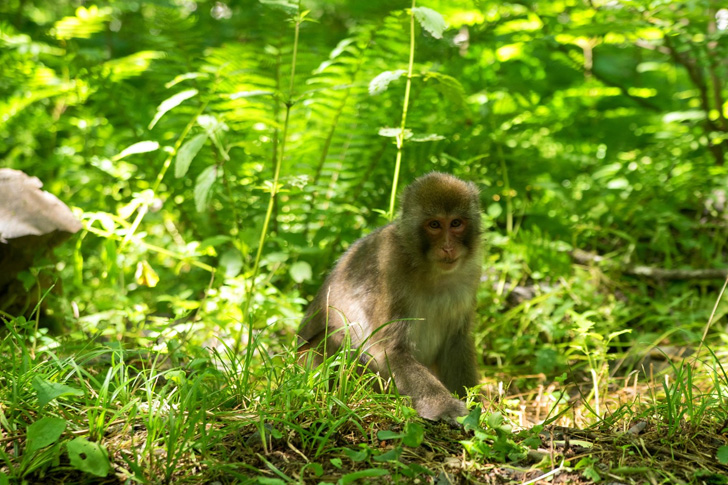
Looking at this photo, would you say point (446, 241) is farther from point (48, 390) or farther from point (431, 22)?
point (48, 390)

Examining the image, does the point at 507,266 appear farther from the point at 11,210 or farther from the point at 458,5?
the point at 11,210

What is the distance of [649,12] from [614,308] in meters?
2.89

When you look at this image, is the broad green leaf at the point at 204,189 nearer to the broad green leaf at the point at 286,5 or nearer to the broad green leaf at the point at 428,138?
the broad green leaf at the point at 286,5

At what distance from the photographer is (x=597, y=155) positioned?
26.3 feet

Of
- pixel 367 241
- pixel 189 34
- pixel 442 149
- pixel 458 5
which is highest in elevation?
pixel 458 5

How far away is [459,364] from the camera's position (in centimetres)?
433

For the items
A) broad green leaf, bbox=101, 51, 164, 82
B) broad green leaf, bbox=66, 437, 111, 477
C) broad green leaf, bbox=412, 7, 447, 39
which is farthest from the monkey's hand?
broad green leaf, bbox=101, 51, 164, 82

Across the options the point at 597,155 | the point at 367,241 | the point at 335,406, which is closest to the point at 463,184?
the point at 367,241

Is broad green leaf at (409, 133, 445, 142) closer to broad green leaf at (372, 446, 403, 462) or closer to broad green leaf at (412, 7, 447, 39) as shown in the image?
broad green leaf at (412, 7, 447, 39)

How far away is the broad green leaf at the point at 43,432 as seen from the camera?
2.57 m

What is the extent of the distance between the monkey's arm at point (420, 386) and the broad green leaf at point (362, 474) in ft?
2.79

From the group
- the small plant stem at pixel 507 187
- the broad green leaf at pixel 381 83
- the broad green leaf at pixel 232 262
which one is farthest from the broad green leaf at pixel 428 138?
the small plant stem at pixel 507 187

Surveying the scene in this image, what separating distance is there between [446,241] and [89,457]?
2.26m

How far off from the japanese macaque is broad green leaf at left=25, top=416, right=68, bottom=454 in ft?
4.95
